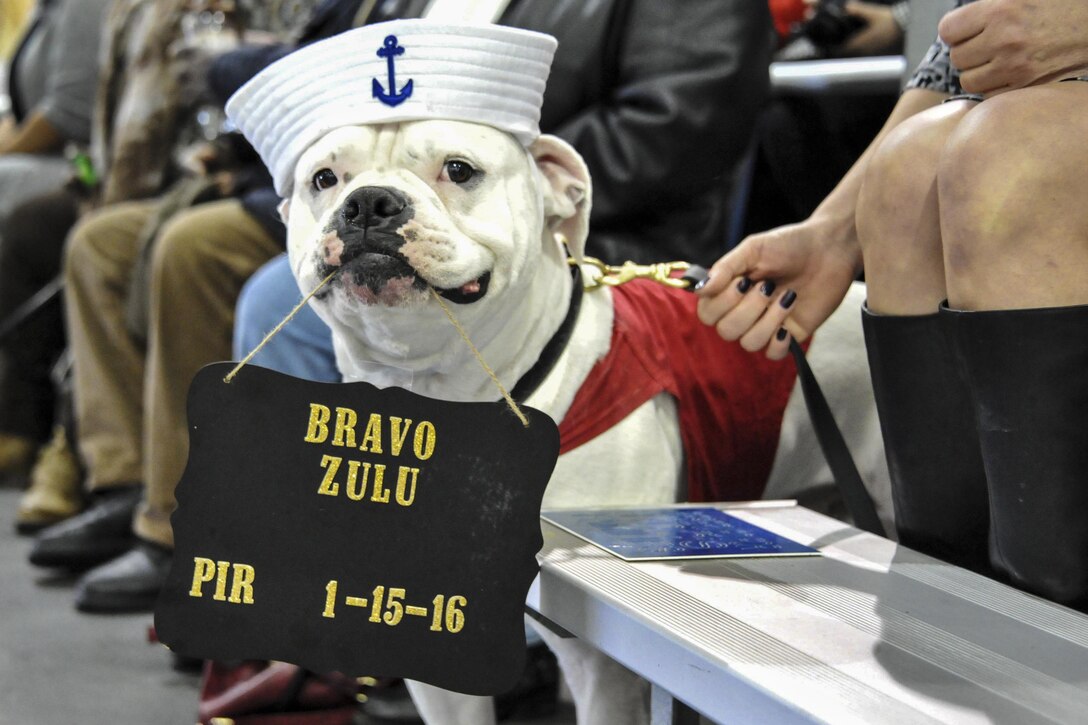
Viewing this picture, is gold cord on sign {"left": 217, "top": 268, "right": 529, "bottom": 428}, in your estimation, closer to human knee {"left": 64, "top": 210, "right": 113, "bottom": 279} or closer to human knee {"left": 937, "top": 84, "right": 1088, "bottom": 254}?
human knee {"left": 937, "top": 84, "right": 1088, "bottom": 254}

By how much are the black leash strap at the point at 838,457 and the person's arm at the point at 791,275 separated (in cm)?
3

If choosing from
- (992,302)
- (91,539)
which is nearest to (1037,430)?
(992,302)

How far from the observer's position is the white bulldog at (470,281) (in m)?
0.91

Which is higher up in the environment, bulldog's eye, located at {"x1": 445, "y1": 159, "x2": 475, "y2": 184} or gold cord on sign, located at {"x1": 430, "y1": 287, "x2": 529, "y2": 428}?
bulldog's eye, located at {"x1": 445, "y1": 159, "x2": 475, "y2": 184}

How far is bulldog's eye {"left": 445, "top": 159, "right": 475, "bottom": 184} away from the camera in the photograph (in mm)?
975

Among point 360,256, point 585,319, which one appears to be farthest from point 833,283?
point 360,256

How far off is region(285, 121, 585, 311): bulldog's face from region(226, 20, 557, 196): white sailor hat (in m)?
0.02


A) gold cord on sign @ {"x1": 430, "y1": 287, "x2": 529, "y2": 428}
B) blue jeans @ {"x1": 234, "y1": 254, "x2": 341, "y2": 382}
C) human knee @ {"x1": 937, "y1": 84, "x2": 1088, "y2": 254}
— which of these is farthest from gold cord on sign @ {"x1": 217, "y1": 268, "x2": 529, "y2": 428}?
blue jeans @ {"x1": 234, "y1": 254, "x2": 341, "y2": 382}

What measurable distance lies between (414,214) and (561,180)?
227 mm

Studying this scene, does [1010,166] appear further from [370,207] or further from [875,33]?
[875,33]

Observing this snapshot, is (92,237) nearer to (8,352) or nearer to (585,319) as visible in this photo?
(8,352)

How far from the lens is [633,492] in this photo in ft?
3.51

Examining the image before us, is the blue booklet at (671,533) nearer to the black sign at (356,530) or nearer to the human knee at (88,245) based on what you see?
the black sign at (356,530)

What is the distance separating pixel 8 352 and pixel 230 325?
1.32 metres
